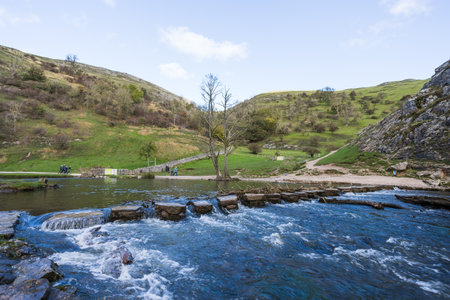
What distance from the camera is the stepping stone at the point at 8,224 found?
6758 millimetres

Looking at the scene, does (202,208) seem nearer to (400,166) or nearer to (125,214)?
(125,214)

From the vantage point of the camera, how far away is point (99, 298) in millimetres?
4156

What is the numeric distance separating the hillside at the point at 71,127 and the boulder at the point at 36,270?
4764 centimetres

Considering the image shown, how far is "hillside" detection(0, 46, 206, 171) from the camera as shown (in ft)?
157

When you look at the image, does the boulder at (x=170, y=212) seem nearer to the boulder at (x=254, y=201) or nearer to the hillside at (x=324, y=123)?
the boulder at (x=254, y=201)

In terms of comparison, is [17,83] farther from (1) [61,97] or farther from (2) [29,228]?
(2) [29,228]

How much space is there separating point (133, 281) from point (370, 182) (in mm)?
26992

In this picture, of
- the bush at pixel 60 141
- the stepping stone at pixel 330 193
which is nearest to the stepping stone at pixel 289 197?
the stepping stone at pixel 330 193

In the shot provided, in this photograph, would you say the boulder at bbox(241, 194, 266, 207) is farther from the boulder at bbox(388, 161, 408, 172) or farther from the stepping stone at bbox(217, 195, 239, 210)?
the boulder at bbox(388, 161, 408, 172)

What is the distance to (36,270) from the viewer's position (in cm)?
452

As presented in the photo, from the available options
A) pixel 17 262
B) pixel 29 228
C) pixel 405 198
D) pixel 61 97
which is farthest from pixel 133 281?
pixel 61 97

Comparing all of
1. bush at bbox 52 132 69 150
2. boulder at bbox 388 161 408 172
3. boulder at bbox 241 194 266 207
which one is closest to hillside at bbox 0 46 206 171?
bush at bbox 52 132 69 150

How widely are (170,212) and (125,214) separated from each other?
84.7 inches

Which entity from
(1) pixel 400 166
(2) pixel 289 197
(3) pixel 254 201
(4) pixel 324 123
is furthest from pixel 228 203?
(4) pixel 324 123
